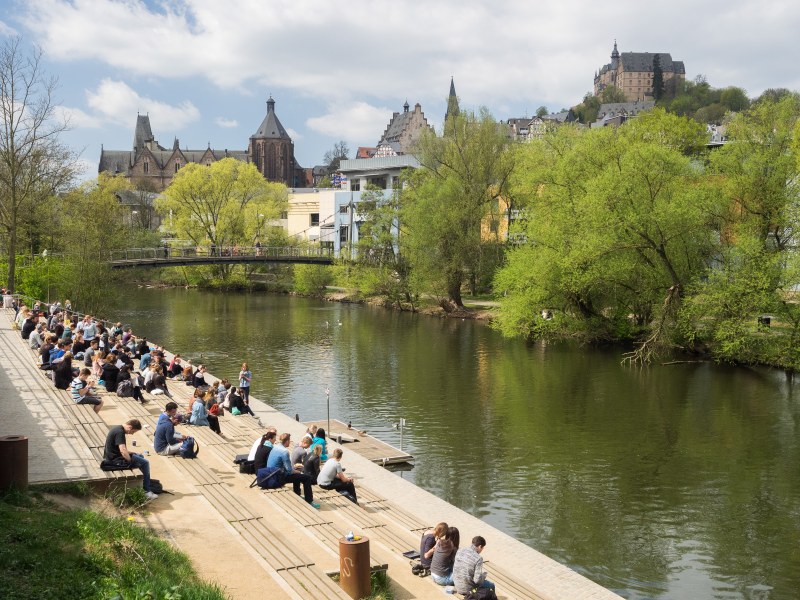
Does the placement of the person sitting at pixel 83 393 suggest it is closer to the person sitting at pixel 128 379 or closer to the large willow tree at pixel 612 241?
the person sitting at pixel 128 379

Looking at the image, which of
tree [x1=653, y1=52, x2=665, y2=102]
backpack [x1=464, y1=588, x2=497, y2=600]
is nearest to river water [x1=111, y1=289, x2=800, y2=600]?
backpack [x1=464, y1=588, x2=497, y2=600]

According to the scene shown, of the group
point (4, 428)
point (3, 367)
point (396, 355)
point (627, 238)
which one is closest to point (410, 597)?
point (4, 428)

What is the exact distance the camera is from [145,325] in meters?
50.5

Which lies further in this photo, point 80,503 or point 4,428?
point 4,428

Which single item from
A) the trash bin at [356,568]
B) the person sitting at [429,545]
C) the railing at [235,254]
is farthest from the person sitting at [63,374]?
the railing at [235,254]

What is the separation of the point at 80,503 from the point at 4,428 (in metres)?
5.31

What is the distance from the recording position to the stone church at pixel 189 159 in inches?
6378

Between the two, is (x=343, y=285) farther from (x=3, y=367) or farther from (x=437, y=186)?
(x=3, y=367)

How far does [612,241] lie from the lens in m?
39.4

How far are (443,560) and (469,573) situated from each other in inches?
27.2

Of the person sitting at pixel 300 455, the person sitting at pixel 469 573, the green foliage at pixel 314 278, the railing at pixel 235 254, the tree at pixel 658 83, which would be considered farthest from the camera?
the tree at pixel 658 83

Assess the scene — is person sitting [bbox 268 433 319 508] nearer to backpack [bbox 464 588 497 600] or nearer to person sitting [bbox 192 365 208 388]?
backpack [bbox 464 588 497 600]

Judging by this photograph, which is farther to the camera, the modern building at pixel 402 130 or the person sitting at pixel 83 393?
the modern building at pixel 402 130

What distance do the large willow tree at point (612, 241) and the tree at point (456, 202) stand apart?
9.98 metres
